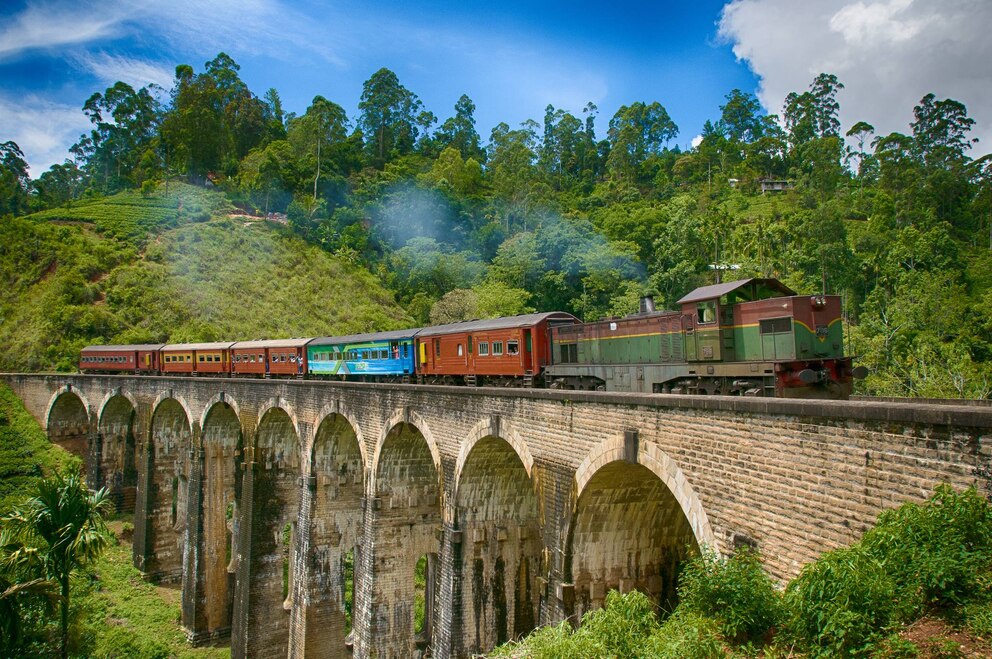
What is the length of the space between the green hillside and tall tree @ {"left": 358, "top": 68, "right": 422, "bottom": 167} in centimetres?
2715

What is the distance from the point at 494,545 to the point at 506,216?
5338cm

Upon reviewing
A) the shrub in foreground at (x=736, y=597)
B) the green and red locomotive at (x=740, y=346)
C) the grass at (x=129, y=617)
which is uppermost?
the green and red locomotive at (x=740, y=346)

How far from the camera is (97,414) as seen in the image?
33.0m

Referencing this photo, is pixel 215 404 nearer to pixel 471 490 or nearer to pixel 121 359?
pixel 471 490

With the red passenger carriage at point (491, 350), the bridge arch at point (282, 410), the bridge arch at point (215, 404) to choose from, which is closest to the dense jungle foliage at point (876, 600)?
the red passenger carriage at point (491, 350)

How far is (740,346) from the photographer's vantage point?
11547mm

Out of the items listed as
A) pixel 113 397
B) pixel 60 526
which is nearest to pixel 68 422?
pixel 113 397

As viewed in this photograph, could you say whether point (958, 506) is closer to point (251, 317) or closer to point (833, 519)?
point (833, 519)

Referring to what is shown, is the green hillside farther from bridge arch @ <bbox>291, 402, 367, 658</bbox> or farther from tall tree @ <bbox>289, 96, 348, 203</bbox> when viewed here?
bridge arch @ <bbox>291, 402, 367, 658</bbox>

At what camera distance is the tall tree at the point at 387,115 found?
87000mm

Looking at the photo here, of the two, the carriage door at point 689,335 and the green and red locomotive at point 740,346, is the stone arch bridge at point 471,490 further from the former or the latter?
the carriage door at point 689,335

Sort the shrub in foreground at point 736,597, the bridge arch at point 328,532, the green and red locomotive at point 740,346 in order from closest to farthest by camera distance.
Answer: the shrub in foreground at point 736,597
the green and red locomotive at point 740,346
the bridge arch at point 328,532

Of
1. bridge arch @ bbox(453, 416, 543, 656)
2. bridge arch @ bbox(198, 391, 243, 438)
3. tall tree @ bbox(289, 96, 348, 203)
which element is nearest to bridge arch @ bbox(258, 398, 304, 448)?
bridge arch @ bbox(198, 391, 243, 438)

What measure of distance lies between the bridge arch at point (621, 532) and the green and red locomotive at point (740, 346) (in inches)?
→ 92.5
